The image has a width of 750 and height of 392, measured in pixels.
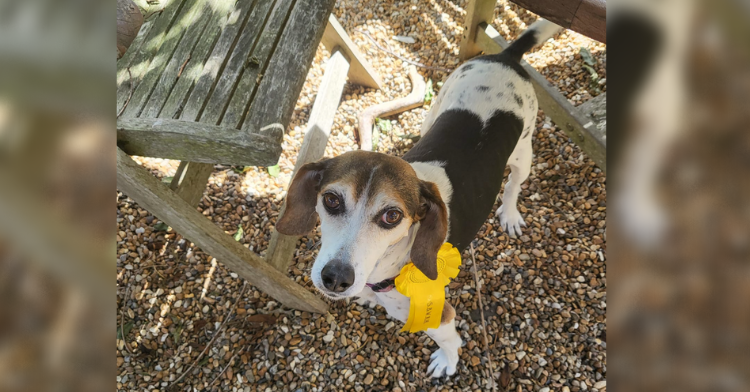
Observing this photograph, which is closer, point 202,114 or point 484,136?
point 202,114

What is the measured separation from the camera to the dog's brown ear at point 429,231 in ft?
7.35

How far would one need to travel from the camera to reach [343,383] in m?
3.20

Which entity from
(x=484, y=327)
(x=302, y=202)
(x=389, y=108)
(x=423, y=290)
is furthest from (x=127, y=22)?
(x=484, y=327)

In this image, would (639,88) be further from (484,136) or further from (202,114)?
(484,136)

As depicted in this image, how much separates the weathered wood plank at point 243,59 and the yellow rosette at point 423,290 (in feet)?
3.88

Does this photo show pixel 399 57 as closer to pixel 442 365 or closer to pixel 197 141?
pixel 442 365

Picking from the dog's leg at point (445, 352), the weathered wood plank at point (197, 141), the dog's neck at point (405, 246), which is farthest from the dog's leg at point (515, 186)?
the weathered wood plank at point (197, 141)

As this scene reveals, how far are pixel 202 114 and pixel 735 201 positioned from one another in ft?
7.01

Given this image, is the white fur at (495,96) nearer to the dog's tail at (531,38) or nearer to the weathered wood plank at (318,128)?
the dog's tail at (531,38)

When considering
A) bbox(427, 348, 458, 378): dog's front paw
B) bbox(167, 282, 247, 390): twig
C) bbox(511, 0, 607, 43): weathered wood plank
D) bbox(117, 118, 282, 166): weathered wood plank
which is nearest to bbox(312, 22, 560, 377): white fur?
bbox(427, 348, 458, 378): dog's front paw

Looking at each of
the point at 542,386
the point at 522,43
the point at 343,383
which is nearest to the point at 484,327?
the point at 542,386

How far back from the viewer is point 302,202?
238 cm

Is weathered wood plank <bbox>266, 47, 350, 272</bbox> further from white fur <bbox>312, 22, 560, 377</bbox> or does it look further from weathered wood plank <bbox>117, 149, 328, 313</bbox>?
white fur <bbox>312, 22, 560, 377</bbox>

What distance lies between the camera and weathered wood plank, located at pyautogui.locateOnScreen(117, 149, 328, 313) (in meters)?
2.20
